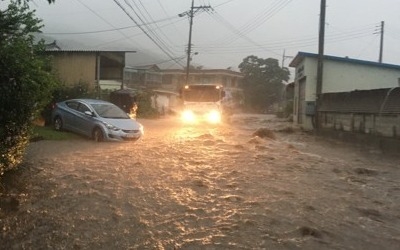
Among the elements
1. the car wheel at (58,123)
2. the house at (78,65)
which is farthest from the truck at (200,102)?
the car wheel at (58,123)

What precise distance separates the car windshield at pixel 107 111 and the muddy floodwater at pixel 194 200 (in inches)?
79.6

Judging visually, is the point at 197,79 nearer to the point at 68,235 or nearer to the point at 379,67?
the point at 379,67

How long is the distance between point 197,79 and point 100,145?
58.6 m

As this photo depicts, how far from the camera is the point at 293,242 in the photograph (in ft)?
20.4

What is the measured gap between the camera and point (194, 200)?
854cm

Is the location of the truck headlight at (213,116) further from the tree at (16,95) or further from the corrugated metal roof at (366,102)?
the tree at (16,95)

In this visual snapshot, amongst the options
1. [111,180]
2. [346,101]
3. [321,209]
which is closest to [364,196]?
[321,209]

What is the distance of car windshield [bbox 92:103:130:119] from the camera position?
54.5ft

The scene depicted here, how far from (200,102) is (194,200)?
19658 millimetres

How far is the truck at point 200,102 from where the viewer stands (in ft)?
91.9

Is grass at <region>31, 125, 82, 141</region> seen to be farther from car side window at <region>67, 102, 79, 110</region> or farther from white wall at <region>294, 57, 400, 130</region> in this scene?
white wall at <region>294, 57, 400, 130</region>

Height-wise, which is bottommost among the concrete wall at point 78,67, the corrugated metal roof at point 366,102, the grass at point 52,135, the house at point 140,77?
the grass at point 52,135

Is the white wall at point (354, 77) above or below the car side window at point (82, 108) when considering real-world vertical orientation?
above

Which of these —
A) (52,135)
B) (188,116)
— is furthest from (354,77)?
(52,135)
